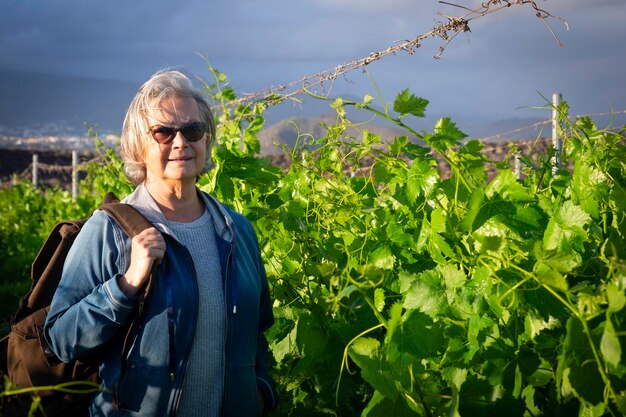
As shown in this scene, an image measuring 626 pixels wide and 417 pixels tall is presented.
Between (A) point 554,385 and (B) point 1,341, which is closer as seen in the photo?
(A) point 554,385

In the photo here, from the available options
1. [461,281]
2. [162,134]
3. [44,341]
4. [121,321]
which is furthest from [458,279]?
[44,341]

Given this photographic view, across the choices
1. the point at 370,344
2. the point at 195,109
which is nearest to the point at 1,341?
the point at 195,109

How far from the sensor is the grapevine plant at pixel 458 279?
1.90 meters

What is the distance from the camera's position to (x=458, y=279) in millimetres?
2211

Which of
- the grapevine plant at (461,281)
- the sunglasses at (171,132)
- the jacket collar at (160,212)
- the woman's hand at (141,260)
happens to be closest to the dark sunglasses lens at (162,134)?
the sunglasses at (171,132)

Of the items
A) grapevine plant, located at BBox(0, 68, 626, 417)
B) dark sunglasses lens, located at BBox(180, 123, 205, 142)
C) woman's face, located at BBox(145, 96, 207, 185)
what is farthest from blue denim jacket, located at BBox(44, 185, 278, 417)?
grapevine plant, located at BBox(0, 68, 626, 417)

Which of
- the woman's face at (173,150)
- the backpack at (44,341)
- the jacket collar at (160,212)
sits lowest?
the backpack at (44,341)

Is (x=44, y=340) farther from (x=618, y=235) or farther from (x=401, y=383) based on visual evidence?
(x=618, y=235)

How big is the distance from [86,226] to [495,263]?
1.20 metres

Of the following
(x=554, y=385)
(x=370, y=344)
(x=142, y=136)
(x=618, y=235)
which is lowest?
(x=554, y=385)

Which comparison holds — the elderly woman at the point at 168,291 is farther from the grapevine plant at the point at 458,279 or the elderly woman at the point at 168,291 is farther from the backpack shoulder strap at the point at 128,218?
the grapevine plant at the point at 458,279

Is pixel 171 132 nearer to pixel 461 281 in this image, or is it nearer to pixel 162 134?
pixel 162 134

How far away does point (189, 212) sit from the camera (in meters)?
2.74

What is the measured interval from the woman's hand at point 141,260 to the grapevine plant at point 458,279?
523mm
